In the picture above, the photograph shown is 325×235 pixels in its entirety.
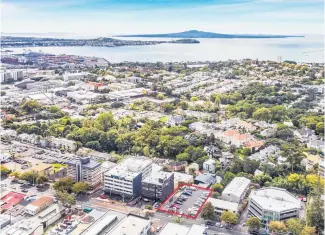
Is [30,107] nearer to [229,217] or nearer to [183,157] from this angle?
[183,157]

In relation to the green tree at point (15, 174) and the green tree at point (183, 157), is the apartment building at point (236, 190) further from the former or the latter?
the green tree at point (15, 174)

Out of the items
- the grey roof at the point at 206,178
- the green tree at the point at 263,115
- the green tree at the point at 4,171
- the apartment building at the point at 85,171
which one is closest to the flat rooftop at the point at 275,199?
the grey roof at the point at 206,178

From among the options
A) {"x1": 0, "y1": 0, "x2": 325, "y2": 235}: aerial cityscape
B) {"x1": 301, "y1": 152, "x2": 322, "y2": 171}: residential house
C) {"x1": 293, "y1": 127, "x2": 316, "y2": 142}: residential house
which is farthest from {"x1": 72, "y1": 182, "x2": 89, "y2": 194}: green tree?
{"x1": 293, "y1": 127, "x2": 316, "y2": 142}: residential house

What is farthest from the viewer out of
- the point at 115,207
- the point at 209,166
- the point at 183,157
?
the point at 183,157

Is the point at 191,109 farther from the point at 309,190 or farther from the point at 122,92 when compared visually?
the point at 309,190

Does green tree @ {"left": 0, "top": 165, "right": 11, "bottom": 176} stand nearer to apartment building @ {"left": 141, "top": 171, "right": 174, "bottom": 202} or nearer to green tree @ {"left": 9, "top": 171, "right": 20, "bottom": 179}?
green tree @ {"left": 9, "top": 171, "right": 20, "bottom": 179}

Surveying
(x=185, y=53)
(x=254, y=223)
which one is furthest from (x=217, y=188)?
(x=185, y=53)

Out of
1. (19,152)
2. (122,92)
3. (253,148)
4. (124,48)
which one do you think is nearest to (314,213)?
(253,148)
